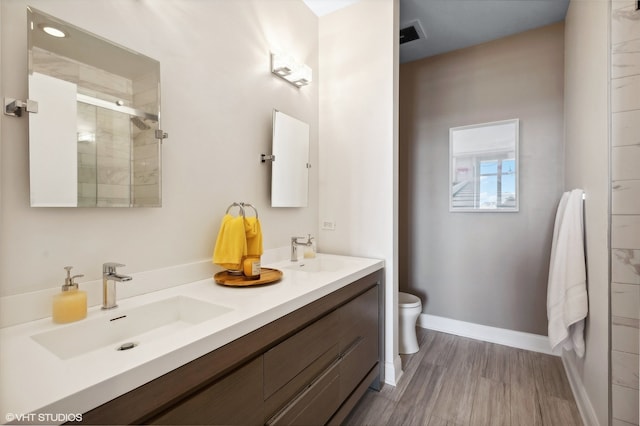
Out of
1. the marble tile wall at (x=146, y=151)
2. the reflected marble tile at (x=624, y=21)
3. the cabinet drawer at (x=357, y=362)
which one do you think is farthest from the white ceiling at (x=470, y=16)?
the cabinet drawer at (x=357, y=362)

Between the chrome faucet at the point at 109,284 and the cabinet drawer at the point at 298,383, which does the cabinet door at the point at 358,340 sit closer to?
the cabinet drawer at the point at 298,383

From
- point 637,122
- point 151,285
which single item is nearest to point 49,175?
point 151,285

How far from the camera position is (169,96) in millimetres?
1332

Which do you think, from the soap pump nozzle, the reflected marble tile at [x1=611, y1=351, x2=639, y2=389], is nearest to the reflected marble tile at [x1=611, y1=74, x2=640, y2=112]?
the reflected marble tile at [x1=611, y1=351, x2=639, y2=389]

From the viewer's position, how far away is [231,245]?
1.39m

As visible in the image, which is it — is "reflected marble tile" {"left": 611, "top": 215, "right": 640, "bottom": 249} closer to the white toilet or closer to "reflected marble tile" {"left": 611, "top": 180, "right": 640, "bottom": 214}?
"reflected marble tile" {"left": 611, "top": 180, "right": 640, "bottom": 214}

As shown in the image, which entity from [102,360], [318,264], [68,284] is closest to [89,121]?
[68,284]

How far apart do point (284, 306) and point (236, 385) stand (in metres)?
0.29

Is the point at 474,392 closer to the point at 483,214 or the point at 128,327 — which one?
the point at 483,214

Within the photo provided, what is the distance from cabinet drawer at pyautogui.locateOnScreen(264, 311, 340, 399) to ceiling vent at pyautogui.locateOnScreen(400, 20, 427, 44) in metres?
2.40

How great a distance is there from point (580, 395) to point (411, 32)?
2897 mm

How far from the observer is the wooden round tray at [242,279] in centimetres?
132

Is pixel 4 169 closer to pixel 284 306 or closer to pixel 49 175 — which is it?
pixel 49 175

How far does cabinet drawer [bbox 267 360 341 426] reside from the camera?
1.10 metres
